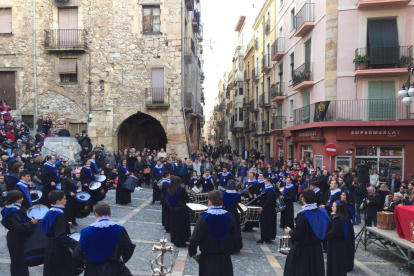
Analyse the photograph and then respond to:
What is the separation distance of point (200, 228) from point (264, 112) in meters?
29.9

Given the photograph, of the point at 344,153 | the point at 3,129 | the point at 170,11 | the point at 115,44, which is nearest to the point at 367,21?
the point at 344,153

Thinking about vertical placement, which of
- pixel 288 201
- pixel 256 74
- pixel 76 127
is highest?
pixel 256 74

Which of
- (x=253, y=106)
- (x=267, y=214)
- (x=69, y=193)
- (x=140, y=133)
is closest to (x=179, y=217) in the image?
(x=267, y=214)

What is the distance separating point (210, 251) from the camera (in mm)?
5141

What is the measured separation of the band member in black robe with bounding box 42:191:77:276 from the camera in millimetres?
5027

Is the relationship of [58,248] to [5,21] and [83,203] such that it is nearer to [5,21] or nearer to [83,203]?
[83,203]

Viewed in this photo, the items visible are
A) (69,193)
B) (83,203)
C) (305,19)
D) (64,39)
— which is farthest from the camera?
(64,39)

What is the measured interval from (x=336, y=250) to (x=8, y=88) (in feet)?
75.9

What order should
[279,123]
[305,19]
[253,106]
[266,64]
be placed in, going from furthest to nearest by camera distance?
[253,106] → [266,64] → [279,123] → [305,19]

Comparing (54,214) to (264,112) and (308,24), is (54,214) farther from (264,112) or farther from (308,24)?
(264,112)

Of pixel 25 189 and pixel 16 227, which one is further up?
pixel 25 189

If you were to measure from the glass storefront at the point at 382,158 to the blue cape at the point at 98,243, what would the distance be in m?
16.3

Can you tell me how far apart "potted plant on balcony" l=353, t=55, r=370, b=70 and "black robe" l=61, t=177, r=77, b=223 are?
591 inches

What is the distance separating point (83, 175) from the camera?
36.5 feet
